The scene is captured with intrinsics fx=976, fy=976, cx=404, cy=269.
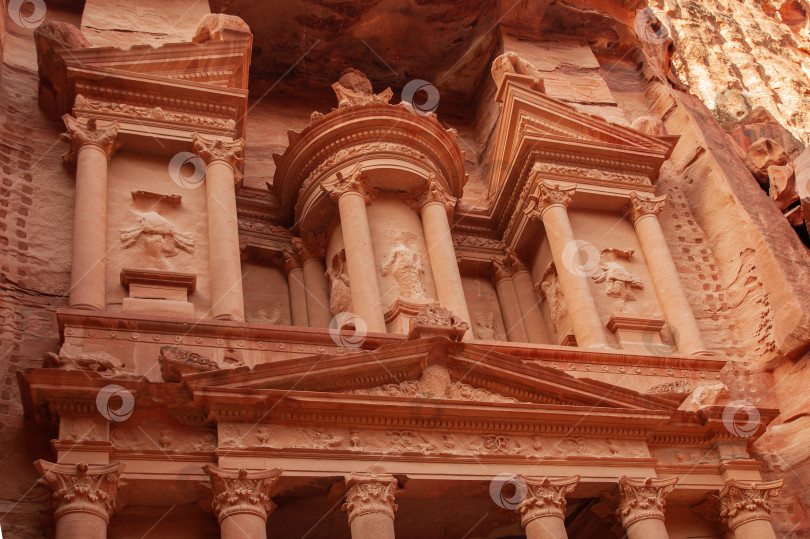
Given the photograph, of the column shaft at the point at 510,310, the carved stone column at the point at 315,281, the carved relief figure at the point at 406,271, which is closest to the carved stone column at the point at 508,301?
the column shaft at the point at 510,310

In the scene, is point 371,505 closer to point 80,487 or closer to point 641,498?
point 80,487

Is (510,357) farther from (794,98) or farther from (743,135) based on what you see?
(794,98)

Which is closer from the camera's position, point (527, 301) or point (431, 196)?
point (431, 196)

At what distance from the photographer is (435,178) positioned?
661 inches

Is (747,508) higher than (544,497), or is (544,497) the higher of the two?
(544,497)

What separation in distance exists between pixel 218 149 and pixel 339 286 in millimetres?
2897

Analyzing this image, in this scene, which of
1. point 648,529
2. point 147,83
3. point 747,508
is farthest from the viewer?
point 147,83

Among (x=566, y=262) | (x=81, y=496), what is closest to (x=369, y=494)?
(x=81, y=496)

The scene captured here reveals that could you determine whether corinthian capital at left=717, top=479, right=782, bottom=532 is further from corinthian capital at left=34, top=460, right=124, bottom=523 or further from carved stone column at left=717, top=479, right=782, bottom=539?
corinthian capital at left=34, top=460, right=124, bottom=523

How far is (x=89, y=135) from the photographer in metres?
14.3

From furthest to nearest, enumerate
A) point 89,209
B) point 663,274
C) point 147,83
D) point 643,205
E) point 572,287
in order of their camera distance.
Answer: point 643,205 → point 663,274 → point 572,287 → point 147,83 → point 89,209

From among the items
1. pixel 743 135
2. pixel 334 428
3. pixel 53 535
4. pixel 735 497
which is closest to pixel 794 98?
pixel 743 135

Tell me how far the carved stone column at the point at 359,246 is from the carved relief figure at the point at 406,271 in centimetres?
31

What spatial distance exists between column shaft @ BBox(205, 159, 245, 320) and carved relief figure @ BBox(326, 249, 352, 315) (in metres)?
2.09
